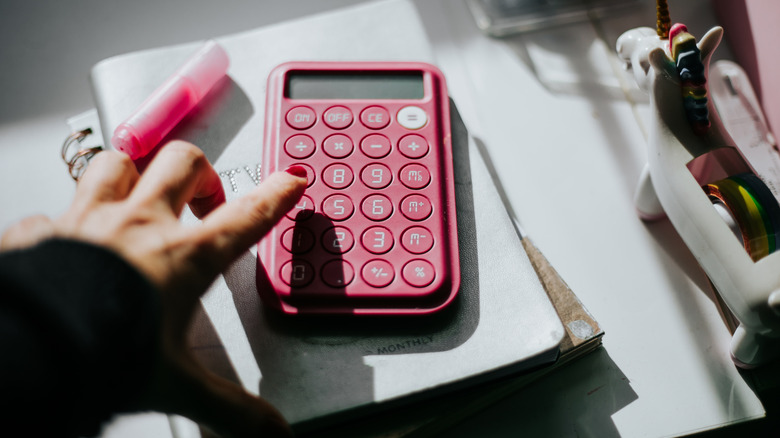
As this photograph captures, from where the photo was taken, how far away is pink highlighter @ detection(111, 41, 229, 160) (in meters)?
0.36

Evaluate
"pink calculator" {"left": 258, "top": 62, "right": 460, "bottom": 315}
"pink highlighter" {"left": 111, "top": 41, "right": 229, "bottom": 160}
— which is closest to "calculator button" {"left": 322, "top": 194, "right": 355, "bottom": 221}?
"pink calculator" {"left": 258, "top": 62, "right": 460, "bottom": 315}

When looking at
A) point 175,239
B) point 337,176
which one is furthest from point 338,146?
point 175,239

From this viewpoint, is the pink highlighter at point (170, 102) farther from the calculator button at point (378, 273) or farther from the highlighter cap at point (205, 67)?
the calculator button at point (378, 273)

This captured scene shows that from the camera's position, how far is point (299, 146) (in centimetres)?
36

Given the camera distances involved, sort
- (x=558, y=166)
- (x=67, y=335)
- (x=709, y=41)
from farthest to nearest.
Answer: (x=558, y=166), (x=709, y=41), (x=67, y=335)

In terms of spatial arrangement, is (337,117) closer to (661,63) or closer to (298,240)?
(298,240)

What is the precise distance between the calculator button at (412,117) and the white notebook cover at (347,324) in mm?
33

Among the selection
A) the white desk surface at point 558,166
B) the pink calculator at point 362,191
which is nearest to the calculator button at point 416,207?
the pink calculator at point 362,191

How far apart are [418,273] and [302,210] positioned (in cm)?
8

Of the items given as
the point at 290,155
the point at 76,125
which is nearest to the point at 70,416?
the point at 290,155

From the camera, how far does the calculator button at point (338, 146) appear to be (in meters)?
0.36

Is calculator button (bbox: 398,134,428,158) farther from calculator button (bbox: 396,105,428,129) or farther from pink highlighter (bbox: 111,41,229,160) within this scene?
pink highlighter (bbox: 111,41,229,160)

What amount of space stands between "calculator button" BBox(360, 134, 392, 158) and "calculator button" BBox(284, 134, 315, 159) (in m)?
0.03

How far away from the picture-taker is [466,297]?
0.34 m
